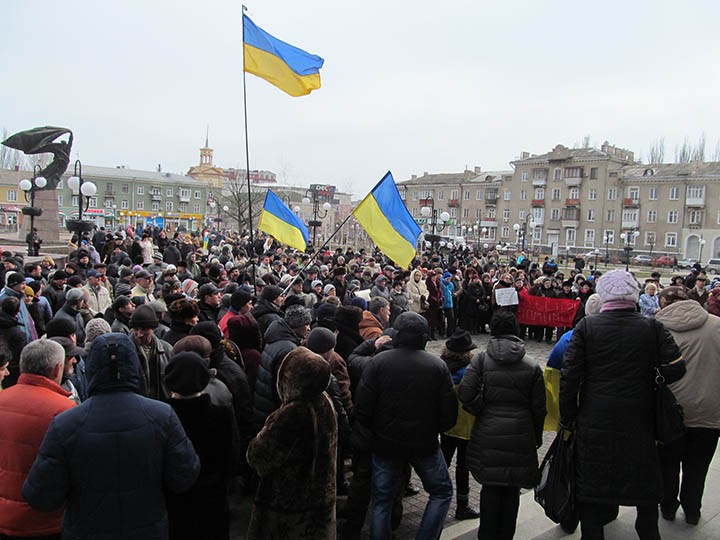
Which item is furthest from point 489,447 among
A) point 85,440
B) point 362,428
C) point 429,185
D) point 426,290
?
point 429,185

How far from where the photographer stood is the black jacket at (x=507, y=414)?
3.96 m

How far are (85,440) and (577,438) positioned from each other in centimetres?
310

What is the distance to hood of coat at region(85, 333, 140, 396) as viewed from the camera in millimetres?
2779

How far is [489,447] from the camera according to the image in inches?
158

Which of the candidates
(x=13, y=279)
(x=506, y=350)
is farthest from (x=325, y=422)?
(x=13, y=279)

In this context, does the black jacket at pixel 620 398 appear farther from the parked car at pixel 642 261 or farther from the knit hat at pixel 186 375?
the parked car at pixel 642 261

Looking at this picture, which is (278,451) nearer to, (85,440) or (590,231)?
(85,440)

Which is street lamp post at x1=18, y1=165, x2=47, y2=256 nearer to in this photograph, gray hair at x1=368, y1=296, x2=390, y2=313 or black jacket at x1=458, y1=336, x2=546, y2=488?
gray hair at x1=368, y1=296, x2=390, y2=313

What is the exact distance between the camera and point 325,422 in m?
3.50

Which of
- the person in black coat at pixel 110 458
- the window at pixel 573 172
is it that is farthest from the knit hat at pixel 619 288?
the window at pixel 573 172

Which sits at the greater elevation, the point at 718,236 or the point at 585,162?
the point at 585,162

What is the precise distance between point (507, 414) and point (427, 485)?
801 millimetres

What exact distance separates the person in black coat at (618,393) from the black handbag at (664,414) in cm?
3

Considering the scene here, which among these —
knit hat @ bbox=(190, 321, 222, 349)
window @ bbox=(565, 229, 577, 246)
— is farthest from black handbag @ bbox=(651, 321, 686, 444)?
window @ bbox=(565, 229, 577, 246)
